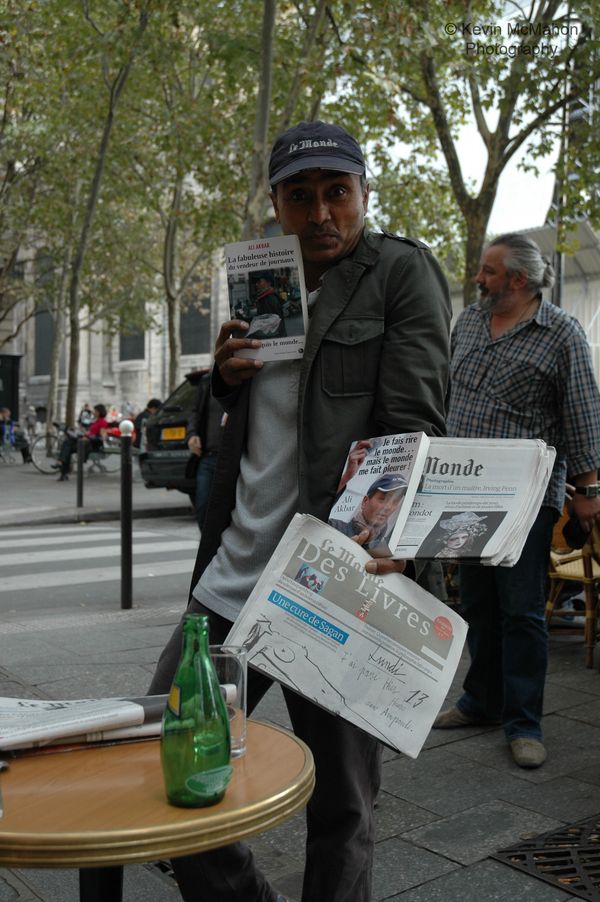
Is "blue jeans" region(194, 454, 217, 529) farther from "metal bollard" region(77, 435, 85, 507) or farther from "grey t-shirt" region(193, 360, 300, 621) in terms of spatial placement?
"metal bollard" region(77, 435, 85, 507)

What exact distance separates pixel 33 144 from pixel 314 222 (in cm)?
2512

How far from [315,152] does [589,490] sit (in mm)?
2364

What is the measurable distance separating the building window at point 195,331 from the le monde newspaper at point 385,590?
47740 mm

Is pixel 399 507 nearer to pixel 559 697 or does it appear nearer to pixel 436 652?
pixel 436 652

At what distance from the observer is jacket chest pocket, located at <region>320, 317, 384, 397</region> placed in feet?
7.94

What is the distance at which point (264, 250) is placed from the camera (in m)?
2.44

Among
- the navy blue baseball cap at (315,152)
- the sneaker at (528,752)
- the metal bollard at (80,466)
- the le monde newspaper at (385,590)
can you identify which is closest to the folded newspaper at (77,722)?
the le monde newspaper at (385,590)

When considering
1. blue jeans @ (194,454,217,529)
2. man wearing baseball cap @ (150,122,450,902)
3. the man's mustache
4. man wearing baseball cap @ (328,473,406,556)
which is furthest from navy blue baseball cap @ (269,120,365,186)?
blue jeans @ (194,454,217,529)

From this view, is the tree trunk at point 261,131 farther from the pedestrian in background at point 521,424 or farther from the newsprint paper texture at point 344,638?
the newsprint paper texture at point 344,638

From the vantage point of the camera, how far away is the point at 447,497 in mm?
2223

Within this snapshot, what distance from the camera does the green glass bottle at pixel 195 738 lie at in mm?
1599

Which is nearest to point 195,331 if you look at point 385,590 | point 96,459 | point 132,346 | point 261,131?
point 132,346

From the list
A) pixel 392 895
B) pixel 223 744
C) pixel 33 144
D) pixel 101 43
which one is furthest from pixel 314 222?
pixel 33 144

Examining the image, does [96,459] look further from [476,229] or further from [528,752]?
[528,752]
